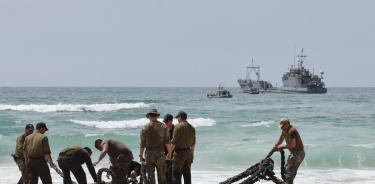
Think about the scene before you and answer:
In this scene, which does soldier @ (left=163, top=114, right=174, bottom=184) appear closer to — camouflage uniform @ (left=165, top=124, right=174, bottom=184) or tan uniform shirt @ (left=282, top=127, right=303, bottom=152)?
camouflage uniform @ (left=165, top=124, right=174, bottom=184)

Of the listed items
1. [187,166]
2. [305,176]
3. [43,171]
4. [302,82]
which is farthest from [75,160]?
[302,82]

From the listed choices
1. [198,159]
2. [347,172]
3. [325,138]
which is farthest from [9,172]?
[325,138]

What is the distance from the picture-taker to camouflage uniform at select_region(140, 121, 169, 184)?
1021cm

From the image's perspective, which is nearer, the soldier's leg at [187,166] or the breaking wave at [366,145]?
the soldier's leg at [187,166]

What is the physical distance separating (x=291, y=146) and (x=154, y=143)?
7.88 ft

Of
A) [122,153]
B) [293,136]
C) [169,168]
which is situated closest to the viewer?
[122,153]

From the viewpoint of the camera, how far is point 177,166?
10.8m

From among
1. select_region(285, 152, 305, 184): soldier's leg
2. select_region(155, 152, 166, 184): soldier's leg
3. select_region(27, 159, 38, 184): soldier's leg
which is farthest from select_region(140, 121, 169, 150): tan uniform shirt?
select_region(285, 152, 305, 184): soldier's leg

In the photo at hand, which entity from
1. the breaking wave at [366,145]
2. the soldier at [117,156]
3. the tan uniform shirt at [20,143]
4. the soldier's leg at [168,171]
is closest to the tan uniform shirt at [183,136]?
the soldier's leg at [168,171]

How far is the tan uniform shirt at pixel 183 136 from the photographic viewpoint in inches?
418

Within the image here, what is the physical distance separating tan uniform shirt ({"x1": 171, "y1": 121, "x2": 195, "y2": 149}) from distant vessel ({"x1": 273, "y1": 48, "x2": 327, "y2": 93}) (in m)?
112

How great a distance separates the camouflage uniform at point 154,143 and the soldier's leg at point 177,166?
431 millimetres

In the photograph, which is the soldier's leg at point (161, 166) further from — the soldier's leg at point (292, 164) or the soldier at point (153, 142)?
the soldier's leg at point (292, 164)

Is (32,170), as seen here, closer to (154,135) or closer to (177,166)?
(154,135)
